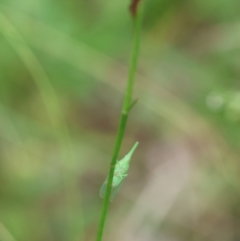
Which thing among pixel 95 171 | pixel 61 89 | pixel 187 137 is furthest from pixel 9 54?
pixel 187 137

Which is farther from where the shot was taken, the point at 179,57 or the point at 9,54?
the point at 179,57

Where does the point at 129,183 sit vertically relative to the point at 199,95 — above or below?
below

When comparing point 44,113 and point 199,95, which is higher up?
point 199,95

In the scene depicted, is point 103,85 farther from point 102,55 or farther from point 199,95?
point 199,95

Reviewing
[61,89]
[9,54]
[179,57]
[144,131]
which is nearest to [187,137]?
[144,131]

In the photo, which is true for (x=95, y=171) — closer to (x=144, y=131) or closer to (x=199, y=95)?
(x=144, y=131)

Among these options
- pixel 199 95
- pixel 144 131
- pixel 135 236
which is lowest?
pixel 135 236
